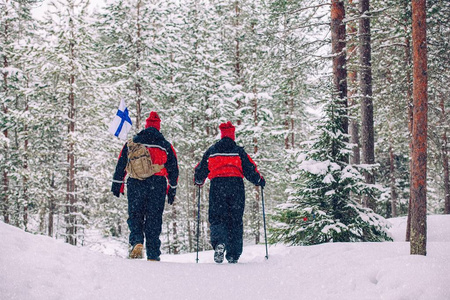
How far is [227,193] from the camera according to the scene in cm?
636

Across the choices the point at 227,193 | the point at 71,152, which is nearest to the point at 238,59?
the point at 71,152

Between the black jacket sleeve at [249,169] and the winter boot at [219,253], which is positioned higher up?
the black jacket sleeve at [249,169]

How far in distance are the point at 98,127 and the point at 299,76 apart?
8499 millimetres

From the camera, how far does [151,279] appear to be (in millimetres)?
4309

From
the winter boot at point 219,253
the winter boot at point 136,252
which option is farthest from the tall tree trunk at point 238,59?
the winter boot at point 136,252

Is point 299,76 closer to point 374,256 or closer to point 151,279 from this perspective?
point 374,256

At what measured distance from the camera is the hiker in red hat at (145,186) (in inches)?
231

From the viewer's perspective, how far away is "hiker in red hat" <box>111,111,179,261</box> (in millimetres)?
5879

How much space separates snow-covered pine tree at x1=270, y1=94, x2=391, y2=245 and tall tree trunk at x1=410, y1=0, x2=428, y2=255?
74.0 inches

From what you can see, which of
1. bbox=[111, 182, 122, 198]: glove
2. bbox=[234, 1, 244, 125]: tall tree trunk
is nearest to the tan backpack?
bbox=[111, 182, 122, 198]: glove

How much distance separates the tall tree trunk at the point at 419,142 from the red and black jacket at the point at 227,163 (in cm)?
268

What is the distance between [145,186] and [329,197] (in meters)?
3.84

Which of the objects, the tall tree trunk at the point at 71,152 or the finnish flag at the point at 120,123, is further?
the tall tree trunk at the point at 71,152

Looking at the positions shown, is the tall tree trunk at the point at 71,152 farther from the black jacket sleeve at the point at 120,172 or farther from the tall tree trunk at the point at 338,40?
the tall tree trunk at the point at 338,40
